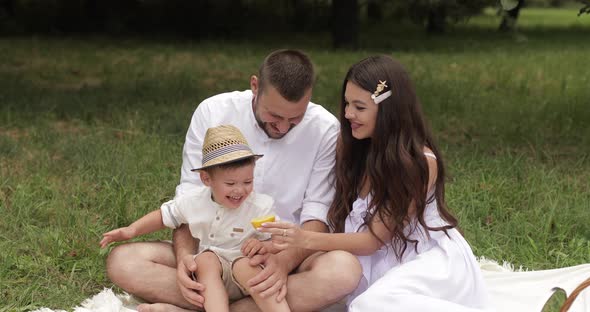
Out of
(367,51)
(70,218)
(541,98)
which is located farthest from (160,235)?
(367,51)

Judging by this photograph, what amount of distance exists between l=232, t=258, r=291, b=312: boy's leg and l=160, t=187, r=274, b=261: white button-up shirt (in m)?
0.11

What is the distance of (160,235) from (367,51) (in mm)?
10561

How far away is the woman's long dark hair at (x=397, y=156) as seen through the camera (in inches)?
139

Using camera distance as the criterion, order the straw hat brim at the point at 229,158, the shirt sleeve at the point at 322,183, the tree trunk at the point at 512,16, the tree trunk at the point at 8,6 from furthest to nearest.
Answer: the tree trunk at the point at 8,6, the tree trunk at the point at 512,16, the shirt sleeve at the point at 322,183, the straw hat brim at the point at 229,158

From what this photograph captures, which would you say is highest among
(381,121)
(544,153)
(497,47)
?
(381,121)

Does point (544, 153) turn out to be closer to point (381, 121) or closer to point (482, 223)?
point (482, 223)

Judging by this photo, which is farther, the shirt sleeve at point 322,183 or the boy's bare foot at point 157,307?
the shirt sleeve at point 322,183

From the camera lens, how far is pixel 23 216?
16.6 feet

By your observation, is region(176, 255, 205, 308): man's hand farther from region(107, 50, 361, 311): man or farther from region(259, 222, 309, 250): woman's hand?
region(259, 222, 309, 250): woman's hand

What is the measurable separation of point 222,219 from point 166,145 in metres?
3.20

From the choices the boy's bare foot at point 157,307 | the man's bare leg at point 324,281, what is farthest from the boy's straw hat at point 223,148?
the boy's bare foot at point 157,307

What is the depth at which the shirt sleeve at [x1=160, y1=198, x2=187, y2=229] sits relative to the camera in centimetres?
373

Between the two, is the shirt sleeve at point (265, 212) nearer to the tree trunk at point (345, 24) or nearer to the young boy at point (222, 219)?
the young boy at point (222, 219)

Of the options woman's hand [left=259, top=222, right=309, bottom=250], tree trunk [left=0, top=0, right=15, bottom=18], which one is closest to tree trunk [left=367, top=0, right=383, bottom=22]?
tree trunk [left=0, top=0, right=15, bottom=18]
